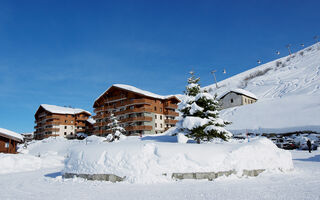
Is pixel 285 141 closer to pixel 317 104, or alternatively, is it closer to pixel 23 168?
pixel 317 104

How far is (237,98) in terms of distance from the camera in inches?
2564

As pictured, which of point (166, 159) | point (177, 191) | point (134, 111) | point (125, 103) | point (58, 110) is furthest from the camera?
point (58, 110)

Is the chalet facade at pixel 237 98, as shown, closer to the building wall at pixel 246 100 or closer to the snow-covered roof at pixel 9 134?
the building wall at pixel 246 100

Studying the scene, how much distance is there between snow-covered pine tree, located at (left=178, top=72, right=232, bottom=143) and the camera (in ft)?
59.6

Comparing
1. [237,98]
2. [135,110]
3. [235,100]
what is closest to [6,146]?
[135,110]

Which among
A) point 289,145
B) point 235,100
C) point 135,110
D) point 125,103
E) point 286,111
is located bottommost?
point 289,145

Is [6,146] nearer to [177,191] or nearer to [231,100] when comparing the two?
[177,191]

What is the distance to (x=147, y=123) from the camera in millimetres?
52750

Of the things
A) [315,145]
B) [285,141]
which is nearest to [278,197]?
[315,145]

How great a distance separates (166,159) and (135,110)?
41.5 meters

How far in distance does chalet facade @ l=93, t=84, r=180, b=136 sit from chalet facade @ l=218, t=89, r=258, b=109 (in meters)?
16.0

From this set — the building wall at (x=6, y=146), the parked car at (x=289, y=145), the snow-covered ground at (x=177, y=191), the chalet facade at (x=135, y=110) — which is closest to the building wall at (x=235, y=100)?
the chalet facade at (x=135, y=110)

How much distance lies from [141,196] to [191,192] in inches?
70.0

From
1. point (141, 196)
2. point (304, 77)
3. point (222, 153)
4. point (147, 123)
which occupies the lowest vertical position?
point (141, 196)
